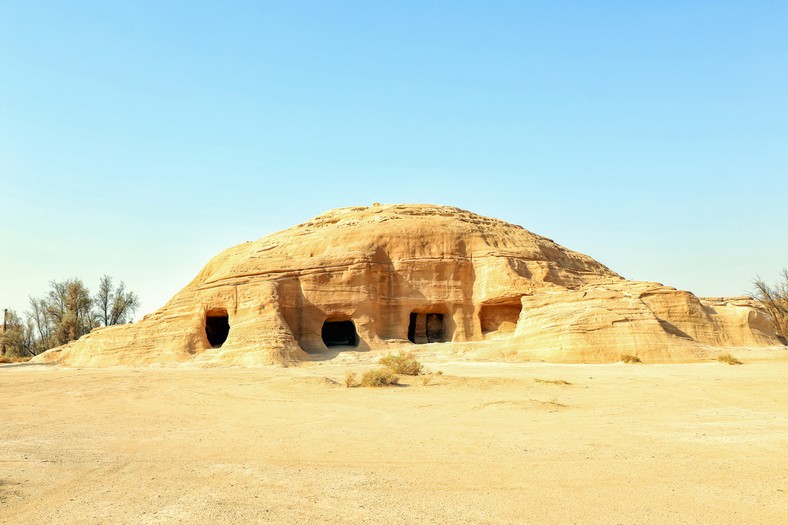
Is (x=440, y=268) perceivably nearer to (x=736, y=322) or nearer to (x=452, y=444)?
(x=736, y=322)

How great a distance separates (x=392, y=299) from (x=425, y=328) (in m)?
2.93

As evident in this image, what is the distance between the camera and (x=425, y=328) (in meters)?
32.9

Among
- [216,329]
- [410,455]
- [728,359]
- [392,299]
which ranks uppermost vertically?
[392,299]

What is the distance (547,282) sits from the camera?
29.5m

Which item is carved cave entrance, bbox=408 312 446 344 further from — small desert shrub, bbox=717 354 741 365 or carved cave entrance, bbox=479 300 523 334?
small desert shrub, bbox=717 354 741 365

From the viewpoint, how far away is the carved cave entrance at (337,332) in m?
33.6

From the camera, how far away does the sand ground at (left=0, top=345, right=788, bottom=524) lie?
5.20 metres

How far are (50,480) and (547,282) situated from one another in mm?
25785

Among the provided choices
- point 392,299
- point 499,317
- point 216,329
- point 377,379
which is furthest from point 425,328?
point 377,379

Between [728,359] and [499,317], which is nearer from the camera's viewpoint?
[728,359]

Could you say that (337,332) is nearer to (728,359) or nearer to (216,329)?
(216,329)

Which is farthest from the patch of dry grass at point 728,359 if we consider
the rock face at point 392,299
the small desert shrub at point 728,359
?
the rock face at point 392,299

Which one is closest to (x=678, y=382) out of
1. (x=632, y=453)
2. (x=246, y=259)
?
(x=632, y=453)

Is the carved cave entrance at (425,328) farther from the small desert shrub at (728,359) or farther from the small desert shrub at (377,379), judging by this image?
the small desert shrub at (377,379)
